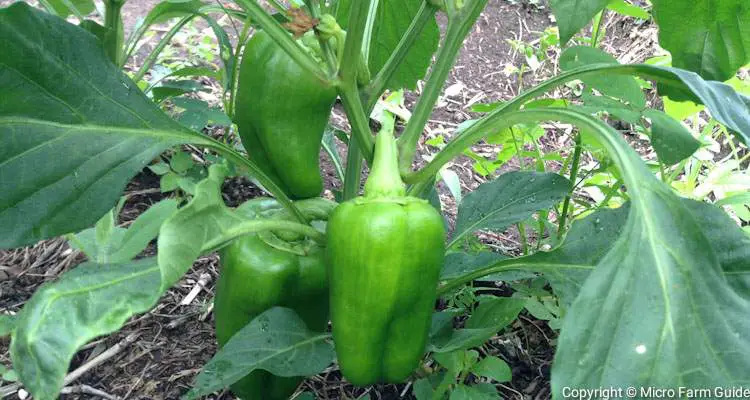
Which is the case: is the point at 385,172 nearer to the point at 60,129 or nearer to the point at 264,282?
the point at 264,282

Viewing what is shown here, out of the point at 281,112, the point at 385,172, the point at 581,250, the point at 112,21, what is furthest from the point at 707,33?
the point at 112,21

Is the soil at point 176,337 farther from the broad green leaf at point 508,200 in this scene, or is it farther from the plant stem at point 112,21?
the plant stem at point 112,21


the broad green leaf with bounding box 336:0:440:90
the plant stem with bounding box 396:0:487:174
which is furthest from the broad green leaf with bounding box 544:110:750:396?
the broad green leaf with bounding box 336:0:440:90

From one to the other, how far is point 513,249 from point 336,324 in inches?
31.2

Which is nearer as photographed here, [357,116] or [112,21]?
[357,116]

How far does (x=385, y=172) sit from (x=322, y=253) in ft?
0.55

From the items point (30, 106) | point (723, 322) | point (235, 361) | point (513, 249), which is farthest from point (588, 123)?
point (513, 249)

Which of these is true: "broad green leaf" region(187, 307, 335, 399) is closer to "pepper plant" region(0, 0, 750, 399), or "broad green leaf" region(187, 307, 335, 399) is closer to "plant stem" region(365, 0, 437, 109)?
"pepper plant" region(0, 0, 750, 399)

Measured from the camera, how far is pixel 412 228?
72 centimetres

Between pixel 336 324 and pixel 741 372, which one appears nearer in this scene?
pixel 741 372

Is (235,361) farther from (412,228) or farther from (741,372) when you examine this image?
(741,372)

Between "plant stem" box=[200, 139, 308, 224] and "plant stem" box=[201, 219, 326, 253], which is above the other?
"plant stem" box=[200, 139, 308, 224]

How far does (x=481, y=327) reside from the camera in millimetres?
897

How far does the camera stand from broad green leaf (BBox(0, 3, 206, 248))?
704 mm
